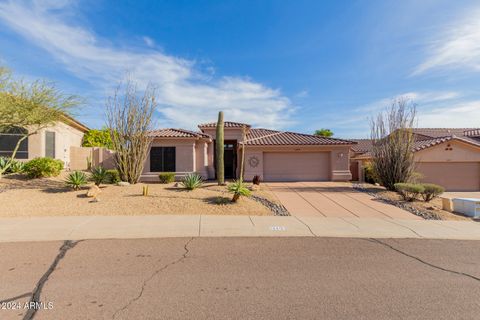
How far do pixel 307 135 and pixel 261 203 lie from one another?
13030 millimetres

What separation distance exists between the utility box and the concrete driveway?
2.18m

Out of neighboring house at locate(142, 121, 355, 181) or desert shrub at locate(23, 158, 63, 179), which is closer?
desert shrub at locate(23, 158, 63, 179)

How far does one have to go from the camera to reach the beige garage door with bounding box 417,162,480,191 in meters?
19.2

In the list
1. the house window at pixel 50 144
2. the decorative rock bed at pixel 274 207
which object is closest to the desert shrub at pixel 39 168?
the house window at pixel 50 144

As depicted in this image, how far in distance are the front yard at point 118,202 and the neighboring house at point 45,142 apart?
219 inches

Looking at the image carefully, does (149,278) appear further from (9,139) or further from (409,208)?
(9,139)

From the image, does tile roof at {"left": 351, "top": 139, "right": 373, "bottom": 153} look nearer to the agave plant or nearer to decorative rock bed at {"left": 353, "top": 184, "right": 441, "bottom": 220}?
decorative rock bed at {"left": 353, "top": 184, "right": 441, "bottom": 220}

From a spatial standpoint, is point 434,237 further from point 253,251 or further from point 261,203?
point 261,203

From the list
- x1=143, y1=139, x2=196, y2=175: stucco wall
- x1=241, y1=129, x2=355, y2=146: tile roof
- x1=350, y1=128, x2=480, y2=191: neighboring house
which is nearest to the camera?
x1=143, y1=139, x2=196, y2=175: stucco wall

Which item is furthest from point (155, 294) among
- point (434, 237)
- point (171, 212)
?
point (434, 237)

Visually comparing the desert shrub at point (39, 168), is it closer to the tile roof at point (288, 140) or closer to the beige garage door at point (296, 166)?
the tile roof at point (288, 140)

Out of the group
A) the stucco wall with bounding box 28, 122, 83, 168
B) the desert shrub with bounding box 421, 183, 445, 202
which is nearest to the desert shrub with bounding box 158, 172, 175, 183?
the stucco wall with bounding box 28, 122, 83, 168

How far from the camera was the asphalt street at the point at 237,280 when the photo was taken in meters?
A: 3.41

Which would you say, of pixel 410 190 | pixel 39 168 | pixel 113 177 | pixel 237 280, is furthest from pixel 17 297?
pixel 410 190
